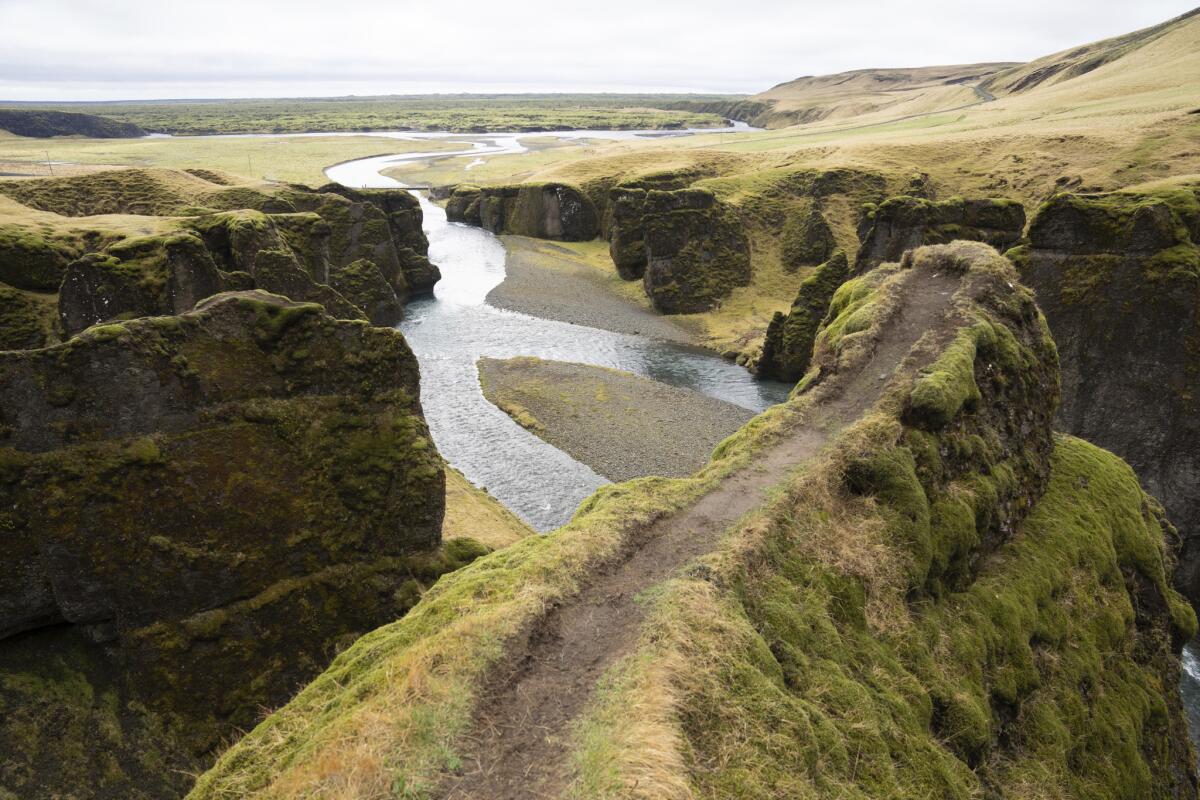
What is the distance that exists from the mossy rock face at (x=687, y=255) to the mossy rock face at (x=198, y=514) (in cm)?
5714

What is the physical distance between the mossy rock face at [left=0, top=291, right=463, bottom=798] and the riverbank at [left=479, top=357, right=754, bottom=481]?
67.3 ft

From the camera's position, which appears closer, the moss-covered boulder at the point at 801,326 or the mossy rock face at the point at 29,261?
the mossy rock face at the point at 29,261

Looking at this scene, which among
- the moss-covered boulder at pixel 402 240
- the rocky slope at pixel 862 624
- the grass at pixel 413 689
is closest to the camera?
the grass at pixel 413 689

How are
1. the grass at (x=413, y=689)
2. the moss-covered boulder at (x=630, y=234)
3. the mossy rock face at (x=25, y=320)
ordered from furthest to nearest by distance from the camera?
the moss-covered boulder at (x=630, y=234) → the mossy rock face at (x=25, y=320) → the grass at (x=413, y=689)

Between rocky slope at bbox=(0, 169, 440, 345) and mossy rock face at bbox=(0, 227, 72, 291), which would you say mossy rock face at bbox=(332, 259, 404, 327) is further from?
mossy rock face at bbox=(0, 227, 72, 291)

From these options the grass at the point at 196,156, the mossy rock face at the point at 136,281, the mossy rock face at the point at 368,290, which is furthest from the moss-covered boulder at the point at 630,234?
the grass at the point at 196,156

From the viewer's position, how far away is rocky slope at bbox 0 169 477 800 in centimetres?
1681

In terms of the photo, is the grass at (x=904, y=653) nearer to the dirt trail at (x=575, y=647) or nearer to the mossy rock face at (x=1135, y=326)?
the dirt trail at (x=575, y=647)

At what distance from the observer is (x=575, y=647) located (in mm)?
12117

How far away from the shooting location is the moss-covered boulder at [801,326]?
2203 inches

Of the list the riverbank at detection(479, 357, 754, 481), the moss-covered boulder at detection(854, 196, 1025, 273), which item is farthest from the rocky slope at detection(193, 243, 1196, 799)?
the moss-covered boulder at detection(854, 196, 1025, 273)

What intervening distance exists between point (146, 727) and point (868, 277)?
31.9 m

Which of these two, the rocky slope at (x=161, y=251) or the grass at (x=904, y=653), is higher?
the rocky slope at (x=161, y=251)

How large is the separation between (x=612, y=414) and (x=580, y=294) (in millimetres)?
37662
